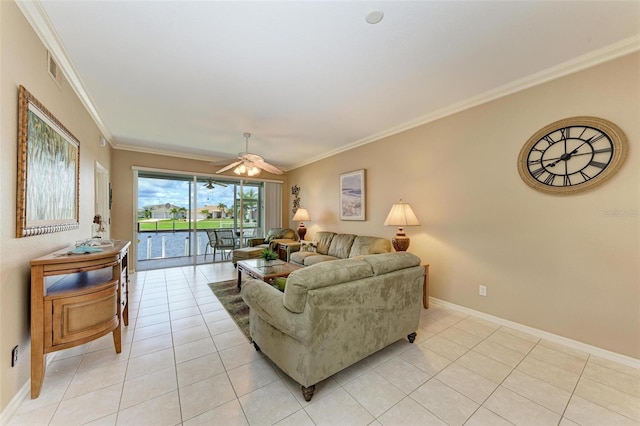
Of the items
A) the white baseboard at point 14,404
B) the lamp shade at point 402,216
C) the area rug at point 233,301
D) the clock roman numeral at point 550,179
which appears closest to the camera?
the white baseboard at point 14,404

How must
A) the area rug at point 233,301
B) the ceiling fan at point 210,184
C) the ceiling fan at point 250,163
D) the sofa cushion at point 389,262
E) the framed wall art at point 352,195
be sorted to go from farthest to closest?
the ceiling fan at point 210,184
the framed wall art at point 352,195
the ceiling fan at point 250,163
the area rug at point 233,301
the sofa cushion at point 389,262

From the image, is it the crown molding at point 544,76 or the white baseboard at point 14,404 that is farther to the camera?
the crown molding at point 544,76

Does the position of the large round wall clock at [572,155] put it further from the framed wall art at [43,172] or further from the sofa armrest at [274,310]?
the framed wall art at [43,172]

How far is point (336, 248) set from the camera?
4.63m

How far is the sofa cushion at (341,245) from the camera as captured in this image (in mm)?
4418

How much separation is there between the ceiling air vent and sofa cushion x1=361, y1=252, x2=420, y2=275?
3.06 meters

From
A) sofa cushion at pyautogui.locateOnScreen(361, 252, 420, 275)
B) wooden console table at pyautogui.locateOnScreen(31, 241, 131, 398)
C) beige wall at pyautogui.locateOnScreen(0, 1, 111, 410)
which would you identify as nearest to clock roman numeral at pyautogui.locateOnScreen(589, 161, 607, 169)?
sofa cushion at pyautogui.locateOnScreen(361, 252, 420, 275)

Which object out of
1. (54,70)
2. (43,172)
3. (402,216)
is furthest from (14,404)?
(402,216)

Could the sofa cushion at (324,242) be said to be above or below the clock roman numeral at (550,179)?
below

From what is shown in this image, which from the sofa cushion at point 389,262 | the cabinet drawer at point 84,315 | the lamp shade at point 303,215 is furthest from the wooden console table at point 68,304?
the lamp shade at point 303,215

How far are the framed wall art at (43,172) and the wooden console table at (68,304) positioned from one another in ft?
1.02

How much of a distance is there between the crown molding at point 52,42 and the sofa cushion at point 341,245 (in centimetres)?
409

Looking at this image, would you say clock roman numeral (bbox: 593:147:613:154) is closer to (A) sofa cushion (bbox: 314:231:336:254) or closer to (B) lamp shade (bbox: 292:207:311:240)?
(A) sofa cushion (bbox: 314:231:336:254)

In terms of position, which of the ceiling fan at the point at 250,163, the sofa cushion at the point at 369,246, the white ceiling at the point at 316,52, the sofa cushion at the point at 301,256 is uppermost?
the white ceiling at the point at 316,52
